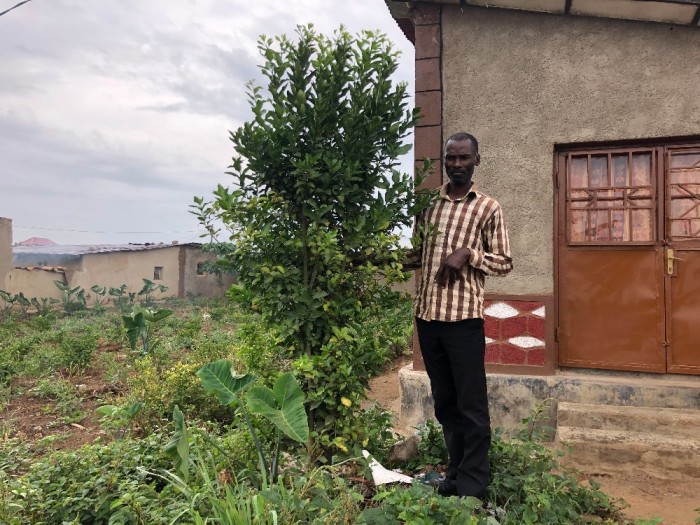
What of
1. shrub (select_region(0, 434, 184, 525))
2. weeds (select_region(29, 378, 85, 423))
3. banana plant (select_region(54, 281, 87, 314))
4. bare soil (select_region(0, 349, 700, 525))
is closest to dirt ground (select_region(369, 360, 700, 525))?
bare soil (select_region(0, 349, 700, 525))

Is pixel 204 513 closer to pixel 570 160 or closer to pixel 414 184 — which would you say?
pixel 414 184

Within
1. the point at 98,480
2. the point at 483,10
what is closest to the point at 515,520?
the point at 98,480

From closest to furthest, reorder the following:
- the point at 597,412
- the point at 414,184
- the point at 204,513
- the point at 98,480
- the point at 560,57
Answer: the point at 204,513 < the point at 98,480 < the point at 414,184 < the point at 597,412 < the point at 560,57

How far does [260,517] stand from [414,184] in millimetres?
1921

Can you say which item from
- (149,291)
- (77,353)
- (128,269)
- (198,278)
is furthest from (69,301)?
(77,353)

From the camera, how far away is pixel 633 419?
4.41m

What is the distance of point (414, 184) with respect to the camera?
3148 mm

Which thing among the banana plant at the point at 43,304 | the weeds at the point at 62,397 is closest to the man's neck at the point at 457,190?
the weeds at the point at 62,397

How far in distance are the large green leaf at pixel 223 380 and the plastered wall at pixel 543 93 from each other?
2.89 metres

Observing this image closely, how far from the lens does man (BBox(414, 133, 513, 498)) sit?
3002mm

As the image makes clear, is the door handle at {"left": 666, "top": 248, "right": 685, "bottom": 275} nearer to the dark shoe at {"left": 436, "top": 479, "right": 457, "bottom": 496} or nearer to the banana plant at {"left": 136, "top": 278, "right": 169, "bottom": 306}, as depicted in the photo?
the dark shoe at {"left": 436, "top": 479, "right": 457, "bottom": 496}

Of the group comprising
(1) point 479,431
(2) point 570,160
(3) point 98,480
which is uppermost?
(2) point 570,160

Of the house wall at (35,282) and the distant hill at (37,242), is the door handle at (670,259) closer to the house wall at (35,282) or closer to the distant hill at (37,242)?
the house wall at (35,282)

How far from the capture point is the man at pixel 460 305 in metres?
3.00
